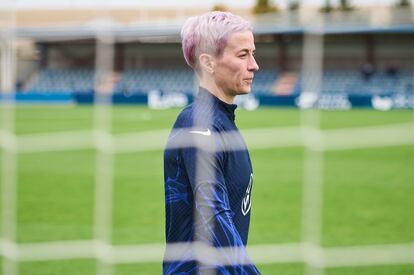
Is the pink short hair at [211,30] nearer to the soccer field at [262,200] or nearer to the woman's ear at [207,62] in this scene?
the woman's ear at [207,62]

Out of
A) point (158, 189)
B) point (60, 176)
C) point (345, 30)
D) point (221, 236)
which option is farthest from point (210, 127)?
point (345, 30)

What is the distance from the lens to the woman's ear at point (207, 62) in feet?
5.73

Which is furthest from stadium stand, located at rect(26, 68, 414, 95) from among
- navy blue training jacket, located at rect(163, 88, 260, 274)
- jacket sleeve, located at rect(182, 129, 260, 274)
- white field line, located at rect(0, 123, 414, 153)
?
jacket sleeve, located at rect(182, 129, 260, 274)

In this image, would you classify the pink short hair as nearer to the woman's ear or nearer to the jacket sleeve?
the woman's ear

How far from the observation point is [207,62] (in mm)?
1756

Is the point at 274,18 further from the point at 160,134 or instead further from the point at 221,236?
the point at 221,236

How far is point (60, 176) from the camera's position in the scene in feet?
26.9

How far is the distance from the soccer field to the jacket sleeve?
2.50 metres

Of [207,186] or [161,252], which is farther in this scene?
[161,252]

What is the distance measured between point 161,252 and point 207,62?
332 cm

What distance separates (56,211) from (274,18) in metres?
20.6

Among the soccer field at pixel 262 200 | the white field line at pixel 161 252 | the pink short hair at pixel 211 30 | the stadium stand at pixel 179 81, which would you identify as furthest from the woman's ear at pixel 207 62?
the stadium stand at pixel 179 81

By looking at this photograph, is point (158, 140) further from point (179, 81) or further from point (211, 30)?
point (179, 81)

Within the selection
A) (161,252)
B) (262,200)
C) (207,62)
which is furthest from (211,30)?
(262,200)
